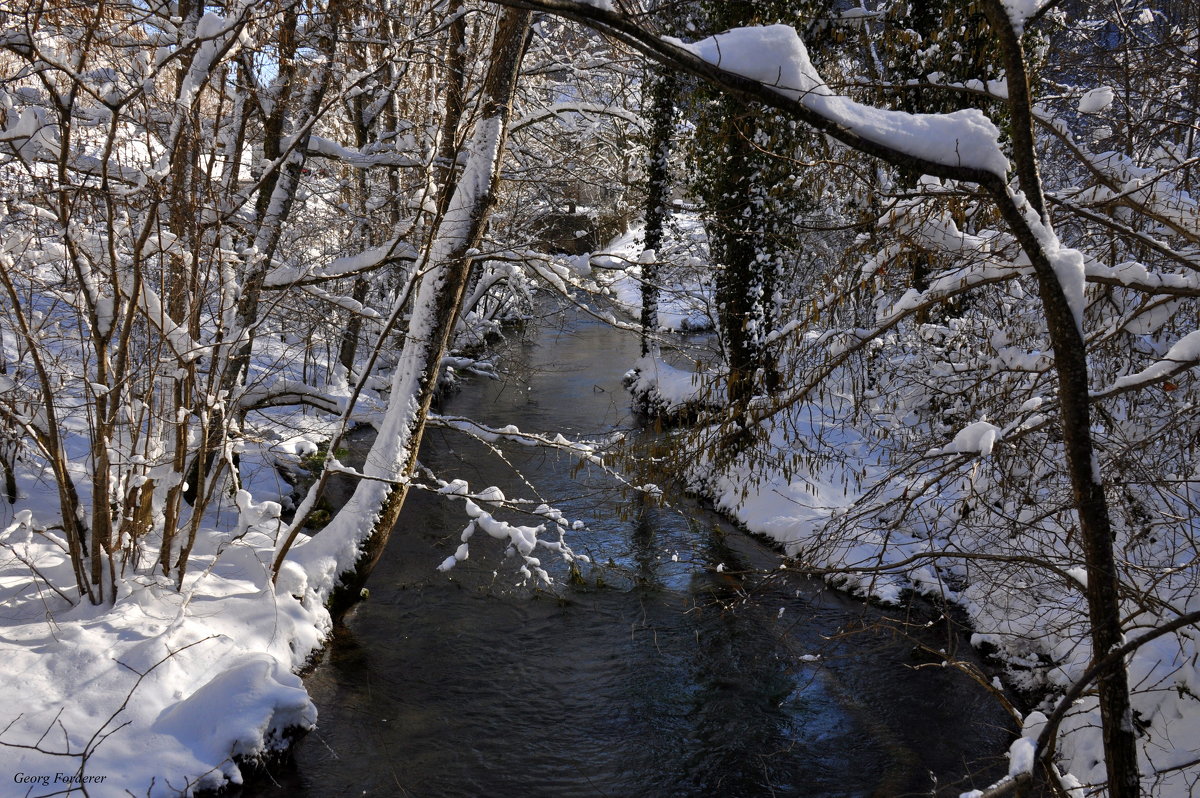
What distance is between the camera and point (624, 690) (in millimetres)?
6719

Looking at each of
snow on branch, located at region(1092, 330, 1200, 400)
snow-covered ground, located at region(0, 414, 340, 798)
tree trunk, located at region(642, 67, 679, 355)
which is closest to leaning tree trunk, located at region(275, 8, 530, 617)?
snow-covered ground, located at region(0, 414, 340, 798)

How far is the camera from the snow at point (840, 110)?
2.37 meters

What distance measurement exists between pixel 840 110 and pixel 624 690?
5.38 m

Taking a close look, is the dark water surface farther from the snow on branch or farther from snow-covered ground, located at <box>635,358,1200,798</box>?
the snow on branch

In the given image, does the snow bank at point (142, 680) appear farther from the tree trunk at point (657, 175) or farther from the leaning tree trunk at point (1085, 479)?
the tree trunk at point (657, 175)

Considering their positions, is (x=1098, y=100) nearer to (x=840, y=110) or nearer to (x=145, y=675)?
(x=840, y=110)

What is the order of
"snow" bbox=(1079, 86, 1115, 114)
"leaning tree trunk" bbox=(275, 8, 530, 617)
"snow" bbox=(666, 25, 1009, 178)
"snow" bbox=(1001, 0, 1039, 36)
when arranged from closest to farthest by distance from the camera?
"snow" bbox=(666, 25, 1009, 178)
"snow" bbox=(1001, 0, 1039, 36)
"snow" bbox=(1079, 86, 1115, 114)
"leaning tree trunk" bbox=(275, 8, 530, 617)

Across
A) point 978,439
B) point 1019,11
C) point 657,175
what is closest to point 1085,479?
point 978,439

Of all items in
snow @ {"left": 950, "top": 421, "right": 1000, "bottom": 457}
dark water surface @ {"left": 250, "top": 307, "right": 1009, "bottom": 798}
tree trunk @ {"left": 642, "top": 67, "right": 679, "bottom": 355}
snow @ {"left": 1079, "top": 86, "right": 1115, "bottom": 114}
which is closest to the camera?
snow @ {"left": 950, "top": 421, "right": 1000, "bottom": 457}

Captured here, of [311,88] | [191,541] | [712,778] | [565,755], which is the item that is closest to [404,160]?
[311,88]

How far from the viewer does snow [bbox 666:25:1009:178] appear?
7.77 ft

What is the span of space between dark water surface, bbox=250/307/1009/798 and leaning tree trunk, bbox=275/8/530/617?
0.70 m

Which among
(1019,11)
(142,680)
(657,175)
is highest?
(657,175)

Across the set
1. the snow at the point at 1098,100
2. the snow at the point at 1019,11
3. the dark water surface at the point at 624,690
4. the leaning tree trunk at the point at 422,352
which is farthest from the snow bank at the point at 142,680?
the snow at the point at 1098,100
